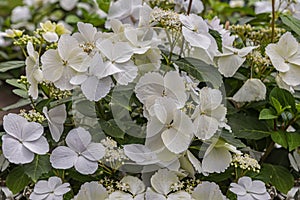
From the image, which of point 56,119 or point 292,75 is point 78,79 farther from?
point 292,75

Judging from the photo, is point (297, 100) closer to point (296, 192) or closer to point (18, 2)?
point (296, 192)

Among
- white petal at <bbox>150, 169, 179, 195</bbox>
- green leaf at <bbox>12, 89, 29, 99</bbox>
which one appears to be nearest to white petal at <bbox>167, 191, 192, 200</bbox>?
white petal at <bbox>150, 169, 179, 195</bbox>

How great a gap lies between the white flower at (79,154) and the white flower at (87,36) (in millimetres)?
107

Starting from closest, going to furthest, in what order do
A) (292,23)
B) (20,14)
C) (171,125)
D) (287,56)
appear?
(171,125) → (287,56) → (292,23) → (20,14)

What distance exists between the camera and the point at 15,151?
62 centimetres

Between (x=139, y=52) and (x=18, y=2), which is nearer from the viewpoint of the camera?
(x=139, y=52)

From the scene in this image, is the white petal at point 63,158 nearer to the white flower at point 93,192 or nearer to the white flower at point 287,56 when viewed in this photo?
the white flower at point 93,192

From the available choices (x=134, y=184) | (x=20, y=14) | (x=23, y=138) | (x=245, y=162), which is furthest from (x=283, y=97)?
(x=20, y=14)

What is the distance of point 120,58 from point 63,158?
13cm

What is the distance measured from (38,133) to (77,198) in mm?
90

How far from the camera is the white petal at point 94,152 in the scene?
628mm

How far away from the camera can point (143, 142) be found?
67cm

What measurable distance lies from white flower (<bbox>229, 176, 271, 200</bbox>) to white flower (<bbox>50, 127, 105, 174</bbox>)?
6.6 inches

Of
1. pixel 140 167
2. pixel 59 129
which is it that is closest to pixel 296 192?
pixel 140 167
